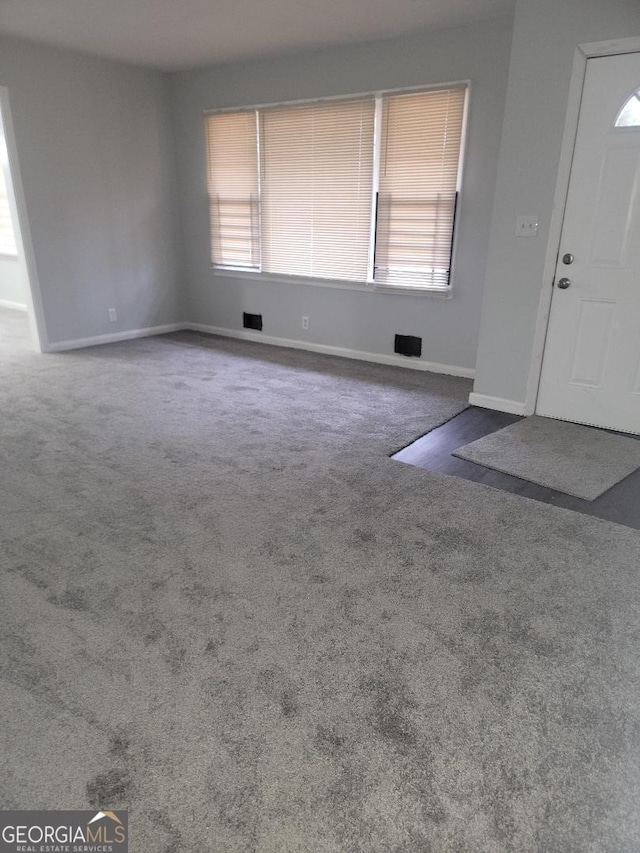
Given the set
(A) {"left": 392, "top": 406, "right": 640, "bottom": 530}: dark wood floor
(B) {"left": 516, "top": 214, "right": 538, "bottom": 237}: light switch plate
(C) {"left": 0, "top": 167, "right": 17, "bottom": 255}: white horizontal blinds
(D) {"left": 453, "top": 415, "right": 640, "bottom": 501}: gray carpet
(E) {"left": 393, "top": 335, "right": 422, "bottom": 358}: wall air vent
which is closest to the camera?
(A) {"left": 392, "top": 406, "right": 640, "bottom": 530}: dark wood floor

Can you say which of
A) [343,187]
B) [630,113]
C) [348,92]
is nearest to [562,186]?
[630,113]

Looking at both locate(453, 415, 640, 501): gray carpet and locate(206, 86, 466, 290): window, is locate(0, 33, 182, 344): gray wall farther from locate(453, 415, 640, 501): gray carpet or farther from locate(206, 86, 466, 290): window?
locate(453, 415, 640, 501): gray carpet

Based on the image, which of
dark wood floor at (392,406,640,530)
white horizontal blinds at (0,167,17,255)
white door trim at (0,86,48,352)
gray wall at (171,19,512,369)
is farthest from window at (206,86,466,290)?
white horizontal blinds at (0,167,17,255)

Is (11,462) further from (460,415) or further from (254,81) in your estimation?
(254,81)

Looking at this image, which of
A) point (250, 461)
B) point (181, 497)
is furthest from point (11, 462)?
point (250, 461)

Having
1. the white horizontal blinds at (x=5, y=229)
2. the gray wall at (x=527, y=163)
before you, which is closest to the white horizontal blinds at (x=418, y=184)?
the gray wall at (x=527, y=163)

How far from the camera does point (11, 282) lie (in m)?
7.71

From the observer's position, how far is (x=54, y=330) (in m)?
5.54

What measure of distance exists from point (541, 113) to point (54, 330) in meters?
4.60

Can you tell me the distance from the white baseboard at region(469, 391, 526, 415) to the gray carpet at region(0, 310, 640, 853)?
1119 millimetres

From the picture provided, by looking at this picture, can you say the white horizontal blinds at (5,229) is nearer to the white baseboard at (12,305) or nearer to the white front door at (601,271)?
the white baseboard at (12,305)

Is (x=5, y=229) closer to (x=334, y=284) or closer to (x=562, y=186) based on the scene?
(x=334, y=284)

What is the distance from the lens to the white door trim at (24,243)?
15.9 feet

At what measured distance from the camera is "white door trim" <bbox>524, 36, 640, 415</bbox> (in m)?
3.22
